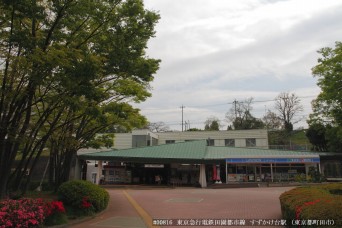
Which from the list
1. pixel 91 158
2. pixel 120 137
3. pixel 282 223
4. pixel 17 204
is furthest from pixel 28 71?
pixel 120 137

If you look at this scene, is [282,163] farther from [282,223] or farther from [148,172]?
[282,223]

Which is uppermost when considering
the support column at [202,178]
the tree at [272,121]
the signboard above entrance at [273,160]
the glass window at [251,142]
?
the tree at [272,121]

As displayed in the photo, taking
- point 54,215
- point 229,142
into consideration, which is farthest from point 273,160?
point 54,215

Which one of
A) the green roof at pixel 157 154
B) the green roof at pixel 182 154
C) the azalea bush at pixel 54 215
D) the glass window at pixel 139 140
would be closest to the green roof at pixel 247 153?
the green roof at pixel 182 154

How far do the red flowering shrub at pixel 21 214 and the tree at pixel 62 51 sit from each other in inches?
126

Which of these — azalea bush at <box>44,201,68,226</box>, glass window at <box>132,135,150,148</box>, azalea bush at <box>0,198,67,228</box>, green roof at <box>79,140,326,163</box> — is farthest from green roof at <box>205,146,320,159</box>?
azalea bush at <box>0,198,67,228</box>

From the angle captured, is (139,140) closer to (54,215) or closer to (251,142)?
(251,142)

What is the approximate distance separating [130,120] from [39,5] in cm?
1172

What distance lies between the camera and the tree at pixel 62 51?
1095 centimetres

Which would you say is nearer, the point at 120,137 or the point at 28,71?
the point at 28,71

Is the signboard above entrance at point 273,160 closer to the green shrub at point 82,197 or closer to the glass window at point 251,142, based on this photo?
the glass window at point 251,142

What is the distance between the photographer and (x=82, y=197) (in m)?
13.5

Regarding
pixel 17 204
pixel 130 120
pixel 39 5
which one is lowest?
pixel 17 204

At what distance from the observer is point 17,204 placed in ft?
33.0
